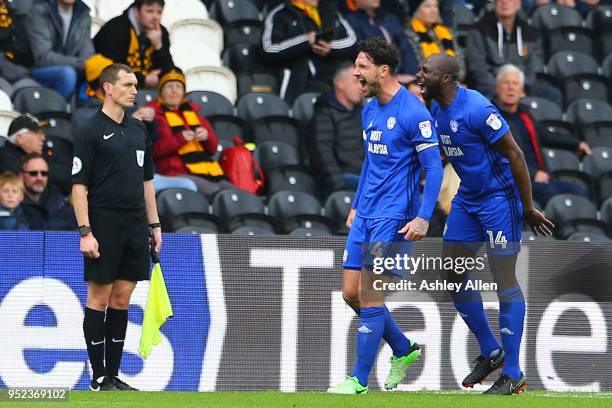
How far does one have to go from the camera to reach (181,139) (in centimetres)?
1173

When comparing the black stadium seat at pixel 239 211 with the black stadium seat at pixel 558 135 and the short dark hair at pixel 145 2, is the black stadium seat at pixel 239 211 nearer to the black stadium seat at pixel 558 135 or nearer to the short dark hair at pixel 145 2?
the short dark hair at pixel 145 2

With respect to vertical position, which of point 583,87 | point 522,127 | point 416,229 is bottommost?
point 583,87

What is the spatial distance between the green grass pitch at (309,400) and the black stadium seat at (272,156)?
14.0 feet

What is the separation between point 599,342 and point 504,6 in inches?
217

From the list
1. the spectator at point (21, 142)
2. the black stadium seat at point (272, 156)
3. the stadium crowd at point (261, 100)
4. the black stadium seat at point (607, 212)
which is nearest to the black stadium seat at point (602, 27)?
the stadium crowd at point (261, 100)

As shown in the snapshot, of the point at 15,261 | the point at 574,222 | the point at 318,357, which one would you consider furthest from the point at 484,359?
the point at 574,222

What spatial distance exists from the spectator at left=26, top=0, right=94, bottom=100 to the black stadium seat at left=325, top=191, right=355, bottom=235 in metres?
2.56

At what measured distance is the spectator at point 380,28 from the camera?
1368cm

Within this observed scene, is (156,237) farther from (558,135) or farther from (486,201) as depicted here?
(558,135)

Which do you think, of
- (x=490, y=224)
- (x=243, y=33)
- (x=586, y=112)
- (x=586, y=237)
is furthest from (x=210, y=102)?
(x=490, y=224)

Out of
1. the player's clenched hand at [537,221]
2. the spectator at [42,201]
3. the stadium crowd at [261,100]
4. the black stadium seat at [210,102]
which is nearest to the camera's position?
the player's clenched hand at [537,221]

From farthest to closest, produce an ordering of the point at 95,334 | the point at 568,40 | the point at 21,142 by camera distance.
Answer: the point at 568,40 < the point at 21,142 < the point at 95,334

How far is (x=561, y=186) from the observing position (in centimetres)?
1306

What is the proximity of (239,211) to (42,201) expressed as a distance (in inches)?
68.8
